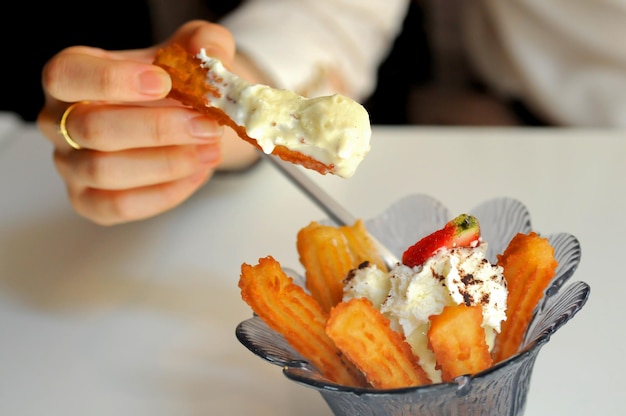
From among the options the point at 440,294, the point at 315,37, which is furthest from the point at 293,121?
the point at 315,37

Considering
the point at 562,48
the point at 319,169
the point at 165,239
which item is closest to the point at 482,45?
the point at 562,48

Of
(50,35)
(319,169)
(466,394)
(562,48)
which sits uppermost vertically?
(50,35)

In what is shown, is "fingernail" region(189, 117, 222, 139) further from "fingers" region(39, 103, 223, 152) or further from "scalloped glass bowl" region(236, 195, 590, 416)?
"scalloped glass bowl" region(236, 195, 590, 416)

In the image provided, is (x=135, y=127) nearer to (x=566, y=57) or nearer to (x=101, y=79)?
(x=101, y=79)

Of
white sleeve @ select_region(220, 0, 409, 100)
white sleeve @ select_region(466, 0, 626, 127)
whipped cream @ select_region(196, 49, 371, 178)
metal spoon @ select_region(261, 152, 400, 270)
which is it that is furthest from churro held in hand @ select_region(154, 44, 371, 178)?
white sleeve @ select_region(466, 0, 626, 127)

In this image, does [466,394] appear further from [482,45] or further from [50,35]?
[50,35]

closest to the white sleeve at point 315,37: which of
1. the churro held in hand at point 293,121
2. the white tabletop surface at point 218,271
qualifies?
the white tabletop surface at point 218,271
